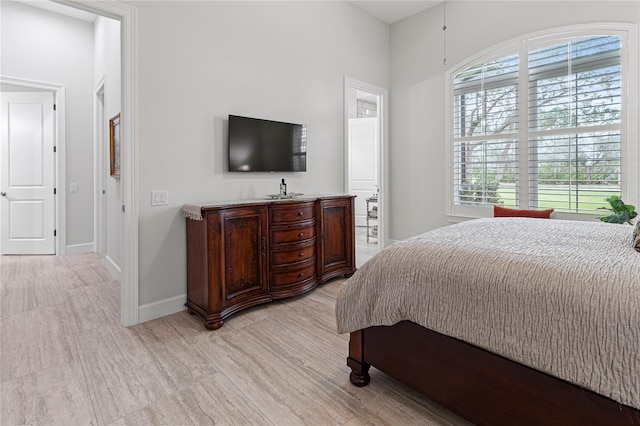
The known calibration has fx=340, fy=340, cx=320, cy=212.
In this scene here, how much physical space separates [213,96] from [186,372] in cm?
225

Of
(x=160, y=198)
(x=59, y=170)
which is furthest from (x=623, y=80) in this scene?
(x=59, y=170)

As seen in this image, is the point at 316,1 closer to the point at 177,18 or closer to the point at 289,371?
the point at 177,18

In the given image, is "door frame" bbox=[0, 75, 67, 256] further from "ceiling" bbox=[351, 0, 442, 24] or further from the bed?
the bed

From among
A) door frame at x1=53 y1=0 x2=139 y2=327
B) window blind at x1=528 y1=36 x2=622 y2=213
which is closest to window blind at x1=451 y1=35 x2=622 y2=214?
window blind at x1=528 y1=36 x2=622 y2=213

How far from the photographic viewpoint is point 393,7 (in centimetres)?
446

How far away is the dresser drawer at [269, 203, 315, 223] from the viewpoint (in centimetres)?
299

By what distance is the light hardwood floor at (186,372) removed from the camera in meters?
1.61

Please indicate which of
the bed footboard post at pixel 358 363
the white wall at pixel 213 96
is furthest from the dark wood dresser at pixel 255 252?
the bed footboard post at pixel 358 363

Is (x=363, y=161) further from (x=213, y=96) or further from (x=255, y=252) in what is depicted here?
(x=255, y=252)

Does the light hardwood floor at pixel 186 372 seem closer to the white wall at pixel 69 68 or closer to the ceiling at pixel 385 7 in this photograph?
the white wall at pixel 69 68

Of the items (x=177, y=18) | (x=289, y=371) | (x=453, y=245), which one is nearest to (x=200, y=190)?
(x=177, y=18)

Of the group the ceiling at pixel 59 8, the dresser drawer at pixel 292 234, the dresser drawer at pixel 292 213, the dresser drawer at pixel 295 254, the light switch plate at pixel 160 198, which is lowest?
the dresser drawer at pixel 295 254

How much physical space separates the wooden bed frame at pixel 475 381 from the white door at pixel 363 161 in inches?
222

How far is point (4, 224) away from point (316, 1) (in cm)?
541
